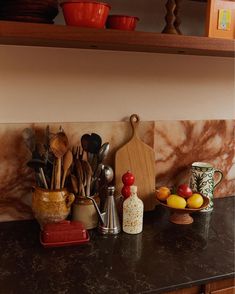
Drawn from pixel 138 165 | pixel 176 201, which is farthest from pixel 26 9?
pixel 176 201

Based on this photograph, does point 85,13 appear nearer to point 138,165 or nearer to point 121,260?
point 138,165

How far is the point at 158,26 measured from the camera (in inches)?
59.7

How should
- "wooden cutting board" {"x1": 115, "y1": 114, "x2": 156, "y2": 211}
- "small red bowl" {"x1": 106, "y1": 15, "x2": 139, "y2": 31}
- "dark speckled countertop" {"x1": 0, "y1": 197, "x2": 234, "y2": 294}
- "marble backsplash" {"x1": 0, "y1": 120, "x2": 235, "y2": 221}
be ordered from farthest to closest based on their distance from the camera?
"wooden cutting board" {"x1": 115, "y1": 114, "x2": 156, "y2": 211} → "marble backsplash" {"x1": 0, "y1": 120, "x2": 235, "y2": 221} → "small red bowl" {"x1": 106, "y1": 15, "x2": 139, "y2": 31} → "dark speckled countertop" {"x1": 0, "y1": 197, "x2": 234, "y2": 294}

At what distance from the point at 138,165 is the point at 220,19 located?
25.6 inches

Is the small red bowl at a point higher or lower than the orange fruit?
higher

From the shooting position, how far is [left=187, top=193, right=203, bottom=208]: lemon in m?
1.42

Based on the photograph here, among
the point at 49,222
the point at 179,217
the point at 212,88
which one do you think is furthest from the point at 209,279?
the point at 212,88

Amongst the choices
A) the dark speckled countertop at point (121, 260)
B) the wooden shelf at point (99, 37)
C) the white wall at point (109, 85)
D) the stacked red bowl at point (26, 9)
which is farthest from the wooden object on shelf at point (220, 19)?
the dark speckled countertop at point (121, 260)

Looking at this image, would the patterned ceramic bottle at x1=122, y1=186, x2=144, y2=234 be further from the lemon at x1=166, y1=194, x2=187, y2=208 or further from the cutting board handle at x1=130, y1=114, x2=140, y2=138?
the cutting board handle at x1=130, y1=114, x2=140, y2=138

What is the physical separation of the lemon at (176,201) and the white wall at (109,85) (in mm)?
374

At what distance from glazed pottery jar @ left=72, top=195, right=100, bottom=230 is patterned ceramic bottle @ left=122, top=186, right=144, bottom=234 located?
0.38ft

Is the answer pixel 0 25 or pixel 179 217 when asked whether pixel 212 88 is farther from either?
pixel 0 25

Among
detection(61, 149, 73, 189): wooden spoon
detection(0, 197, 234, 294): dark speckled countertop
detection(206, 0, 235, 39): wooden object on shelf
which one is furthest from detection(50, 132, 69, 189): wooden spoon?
detection(206, 0, 235, 39): wooden object on shelf

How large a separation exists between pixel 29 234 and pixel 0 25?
2.42 ft
